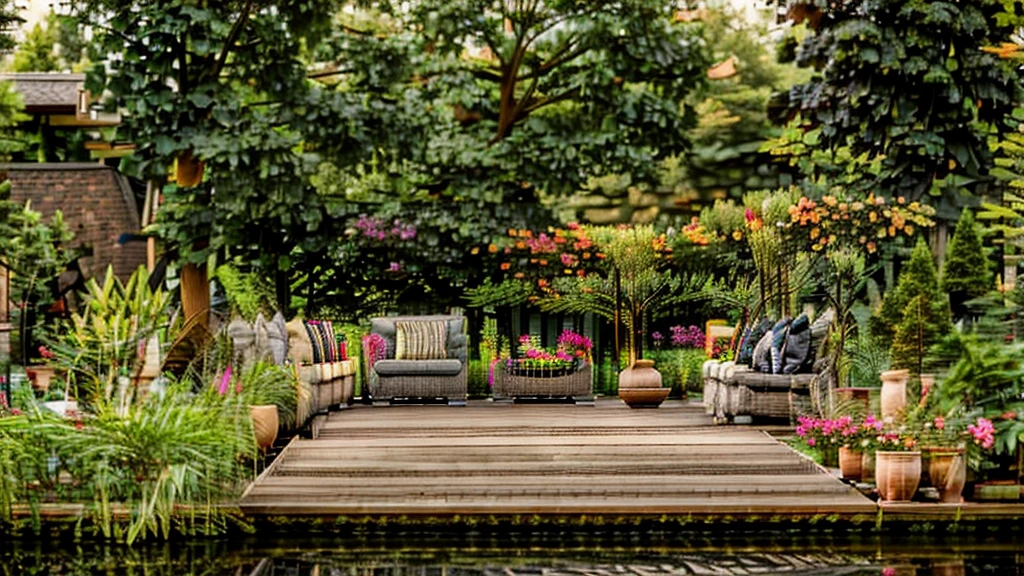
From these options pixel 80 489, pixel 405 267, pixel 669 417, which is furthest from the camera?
pixel 405 267

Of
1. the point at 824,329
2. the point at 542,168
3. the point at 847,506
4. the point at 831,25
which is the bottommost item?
the point at 847,506

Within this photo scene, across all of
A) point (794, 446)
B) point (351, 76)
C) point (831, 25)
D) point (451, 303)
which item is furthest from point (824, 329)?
point (351, 76)

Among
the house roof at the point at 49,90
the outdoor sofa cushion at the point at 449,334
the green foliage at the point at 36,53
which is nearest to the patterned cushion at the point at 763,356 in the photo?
the outdoor sofa cushion at the point at 449,334

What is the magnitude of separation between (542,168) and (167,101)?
451cm

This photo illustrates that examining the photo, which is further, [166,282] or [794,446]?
[166,282]

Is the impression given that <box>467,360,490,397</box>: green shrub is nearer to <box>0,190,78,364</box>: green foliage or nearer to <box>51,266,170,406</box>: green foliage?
<box>0,190,78,364</box>: green foliage

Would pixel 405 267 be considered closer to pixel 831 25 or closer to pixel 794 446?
pixel 831 25

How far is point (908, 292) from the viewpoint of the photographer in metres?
12.3

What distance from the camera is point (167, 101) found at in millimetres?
14250

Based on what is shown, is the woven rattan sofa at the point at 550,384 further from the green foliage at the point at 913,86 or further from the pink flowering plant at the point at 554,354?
the green foliage at the point at 913,86

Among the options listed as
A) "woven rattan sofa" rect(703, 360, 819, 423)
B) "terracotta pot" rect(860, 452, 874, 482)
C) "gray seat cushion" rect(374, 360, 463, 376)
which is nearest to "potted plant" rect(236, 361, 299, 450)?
"gray seat cushion" rect(374, 360, 463, 376)

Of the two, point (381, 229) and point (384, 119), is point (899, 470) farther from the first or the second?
point (384, 119)

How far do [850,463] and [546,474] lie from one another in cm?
186

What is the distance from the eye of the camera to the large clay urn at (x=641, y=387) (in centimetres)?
1244
